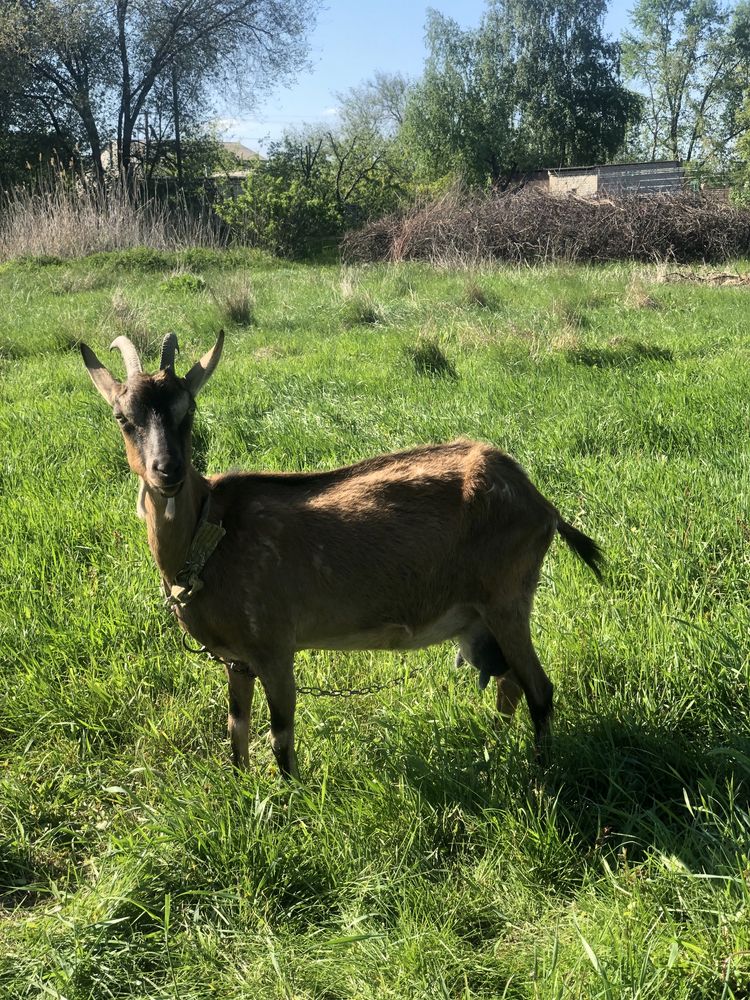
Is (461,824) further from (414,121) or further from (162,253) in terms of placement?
(414,121)

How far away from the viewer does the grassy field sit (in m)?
2.05

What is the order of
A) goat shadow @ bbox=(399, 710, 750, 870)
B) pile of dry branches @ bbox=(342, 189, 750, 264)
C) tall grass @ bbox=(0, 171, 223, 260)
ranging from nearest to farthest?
goat shadow @ bbox=(399, 710, 750, 870) → tall grass @ bbox=(0, 171, 223, 260) → pile of dry branches @ bbox=(342, 189, 750, 264)

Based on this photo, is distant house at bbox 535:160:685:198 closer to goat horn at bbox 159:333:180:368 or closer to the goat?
the goat

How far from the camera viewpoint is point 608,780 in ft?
8.61

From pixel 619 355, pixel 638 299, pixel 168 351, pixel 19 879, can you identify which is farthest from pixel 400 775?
pixel 638 299

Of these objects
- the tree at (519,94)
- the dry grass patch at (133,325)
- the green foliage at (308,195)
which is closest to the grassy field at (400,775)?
the dry grass patch at (133,325)

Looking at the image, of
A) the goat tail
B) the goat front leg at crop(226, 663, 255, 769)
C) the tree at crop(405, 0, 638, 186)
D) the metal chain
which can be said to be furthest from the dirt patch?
the tree at crop(405, 0, 638, 186)

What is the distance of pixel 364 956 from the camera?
204 cm

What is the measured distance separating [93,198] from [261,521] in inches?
729

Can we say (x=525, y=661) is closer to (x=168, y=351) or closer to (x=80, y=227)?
(x=168, y=351)

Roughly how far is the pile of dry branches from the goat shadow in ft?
50.9

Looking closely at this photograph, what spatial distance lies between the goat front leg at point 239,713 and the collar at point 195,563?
41 centimetres

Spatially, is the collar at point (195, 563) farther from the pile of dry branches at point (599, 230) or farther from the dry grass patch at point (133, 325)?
the pile of dry branches at point (599, 230)

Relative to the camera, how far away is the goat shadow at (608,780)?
237 centimetres
